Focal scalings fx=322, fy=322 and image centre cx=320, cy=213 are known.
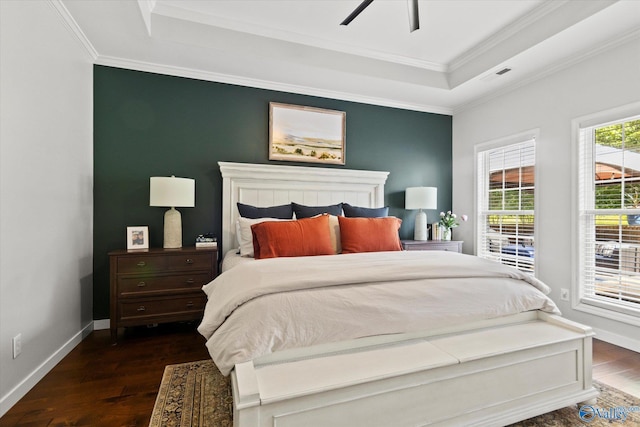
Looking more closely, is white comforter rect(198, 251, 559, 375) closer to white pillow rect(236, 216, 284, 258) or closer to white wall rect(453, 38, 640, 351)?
white pillow rect(236, 216, 284, 258)

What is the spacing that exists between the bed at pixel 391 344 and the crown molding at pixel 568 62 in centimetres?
226

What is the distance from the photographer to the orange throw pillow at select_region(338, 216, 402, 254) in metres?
2.96

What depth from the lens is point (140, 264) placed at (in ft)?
9.14

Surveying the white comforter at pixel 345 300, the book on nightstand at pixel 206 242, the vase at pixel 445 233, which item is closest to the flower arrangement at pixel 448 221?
the vase at pixel 445 233

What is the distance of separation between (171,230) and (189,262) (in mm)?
383

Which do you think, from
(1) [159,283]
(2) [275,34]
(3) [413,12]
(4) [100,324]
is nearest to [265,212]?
(1) [159,283]

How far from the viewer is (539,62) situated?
3174 mm

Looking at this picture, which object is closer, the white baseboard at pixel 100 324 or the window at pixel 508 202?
the white baseboard at pixel 100 324

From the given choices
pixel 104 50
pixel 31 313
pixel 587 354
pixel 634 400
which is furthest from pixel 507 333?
pixel 104 50

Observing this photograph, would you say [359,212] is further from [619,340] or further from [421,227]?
[619,340]

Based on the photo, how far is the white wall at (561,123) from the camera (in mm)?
2717

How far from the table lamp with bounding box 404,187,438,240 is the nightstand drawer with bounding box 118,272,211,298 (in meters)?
2.61

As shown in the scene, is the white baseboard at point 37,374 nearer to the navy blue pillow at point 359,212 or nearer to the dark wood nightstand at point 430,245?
the navy blue pillow at point 359,212

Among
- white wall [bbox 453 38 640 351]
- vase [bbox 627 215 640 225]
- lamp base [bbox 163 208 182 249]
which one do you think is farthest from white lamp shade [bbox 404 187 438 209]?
lamp base [bbox 163 208 182 249]
